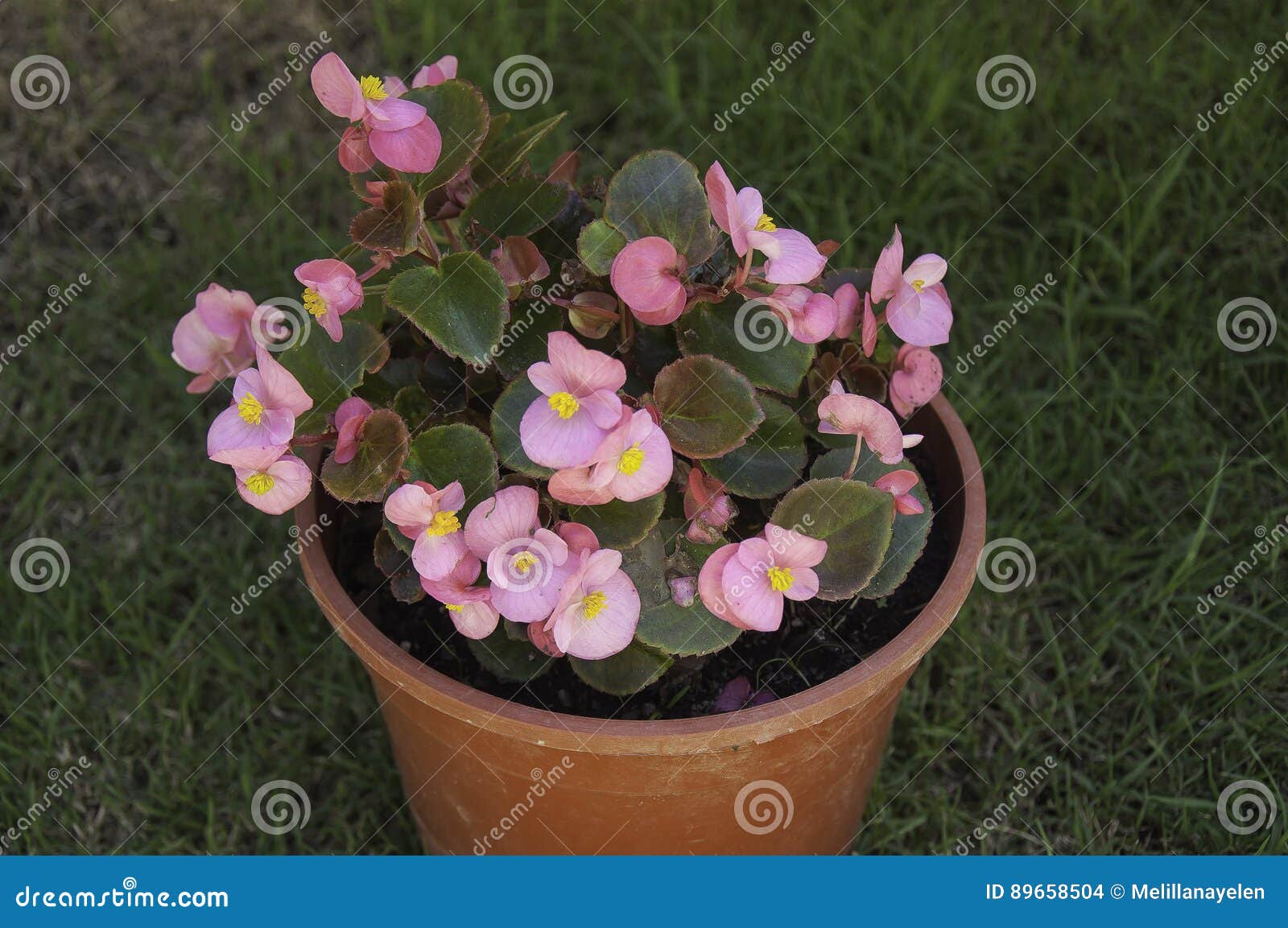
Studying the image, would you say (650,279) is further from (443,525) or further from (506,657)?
(506,657)

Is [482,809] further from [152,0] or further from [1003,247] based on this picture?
[152,0]

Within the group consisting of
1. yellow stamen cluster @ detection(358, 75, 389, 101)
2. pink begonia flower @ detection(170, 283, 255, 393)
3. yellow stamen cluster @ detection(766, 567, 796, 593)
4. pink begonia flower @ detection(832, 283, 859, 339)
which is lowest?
pink begonia flower @ detection(170, 283, 255, 393)

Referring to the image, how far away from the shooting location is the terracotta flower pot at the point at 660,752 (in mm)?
980

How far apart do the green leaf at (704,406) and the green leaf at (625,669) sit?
0.56 feet

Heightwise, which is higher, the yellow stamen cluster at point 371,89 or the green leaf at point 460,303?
the yellow stamen cluster at point 371,89

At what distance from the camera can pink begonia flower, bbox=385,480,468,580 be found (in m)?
0.90

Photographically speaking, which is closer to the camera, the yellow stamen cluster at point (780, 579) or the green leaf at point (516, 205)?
the yellow stamen cluster at point (780, 579)

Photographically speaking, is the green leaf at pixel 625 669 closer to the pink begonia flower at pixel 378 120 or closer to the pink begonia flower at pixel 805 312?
the pink begonia flower at pixel 805 312

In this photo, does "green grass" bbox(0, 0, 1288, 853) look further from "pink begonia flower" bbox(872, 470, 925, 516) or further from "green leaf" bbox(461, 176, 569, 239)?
"green leaf" bbox(461, 176, 569, 239)

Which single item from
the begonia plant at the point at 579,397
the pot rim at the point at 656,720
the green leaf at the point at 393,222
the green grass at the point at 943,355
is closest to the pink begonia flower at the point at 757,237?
the begonia plant at the point at 579,397

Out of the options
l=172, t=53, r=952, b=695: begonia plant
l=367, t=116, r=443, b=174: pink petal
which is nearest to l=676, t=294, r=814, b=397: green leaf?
l=172, t=53, r=952, b=695: begonia plant

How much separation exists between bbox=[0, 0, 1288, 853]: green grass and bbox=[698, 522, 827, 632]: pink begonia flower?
619 millimetres

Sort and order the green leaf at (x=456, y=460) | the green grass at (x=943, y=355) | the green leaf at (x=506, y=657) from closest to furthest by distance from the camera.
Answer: the green leaf at (x=456, y=460) < the green leaf at (x=506, y=657) < the green grass at (x=943, y=355)

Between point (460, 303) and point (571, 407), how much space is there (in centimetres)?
14
